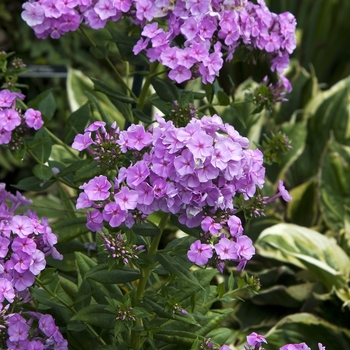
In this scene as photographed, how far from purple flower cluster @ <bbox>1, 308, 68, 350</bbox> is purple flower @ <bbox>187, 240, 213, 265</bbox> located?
289 millimetres

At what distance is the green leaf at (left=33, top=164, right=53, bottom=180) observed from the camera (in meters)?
1.28

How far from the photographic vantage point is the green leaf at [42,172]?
1279mm

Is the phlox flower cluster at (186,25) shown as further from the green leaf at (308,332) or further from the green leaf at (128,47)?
the green leaf at (308,332)

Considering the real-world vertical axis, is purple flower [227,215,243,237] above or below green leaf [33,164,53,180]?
above

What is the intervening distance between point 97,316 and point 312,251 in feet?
2.85

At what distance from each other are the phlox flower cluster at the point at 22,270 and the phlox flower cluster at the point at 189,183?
119mm

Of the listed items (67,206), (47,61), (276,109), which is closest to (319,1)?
(276,109)

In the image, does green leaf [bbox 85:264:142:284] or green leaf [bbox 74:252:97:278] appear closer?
green leaf [bbox 85:264:142:284]

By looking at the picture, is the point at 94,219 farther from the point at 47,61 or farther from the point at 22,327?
the point at 47,61

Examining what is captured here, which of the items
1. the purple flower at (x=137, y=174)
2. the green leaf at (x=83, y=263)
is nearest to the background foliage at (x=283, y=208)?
the green leaf at (x=83, y=263)

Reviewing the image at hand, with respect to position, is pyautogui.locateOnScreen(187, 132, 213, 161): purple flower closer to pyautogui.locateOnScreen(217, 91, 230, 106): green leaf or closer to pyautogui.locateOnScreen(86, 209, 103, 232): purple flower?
pyautogui.locateOnScreen(86, 209, 103, 232): purple flower

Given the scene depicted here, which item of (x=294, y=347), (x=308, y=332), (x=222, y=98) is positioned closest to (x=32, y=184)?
(x=222, y=98)

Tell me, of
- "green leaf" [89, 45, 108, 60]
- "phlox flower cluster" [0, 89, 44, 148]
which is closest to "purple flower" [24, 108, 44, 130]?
"phlox flower cluster" [0, 89, 44, 148]

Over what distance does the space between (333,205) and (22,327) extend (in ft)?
3.99
